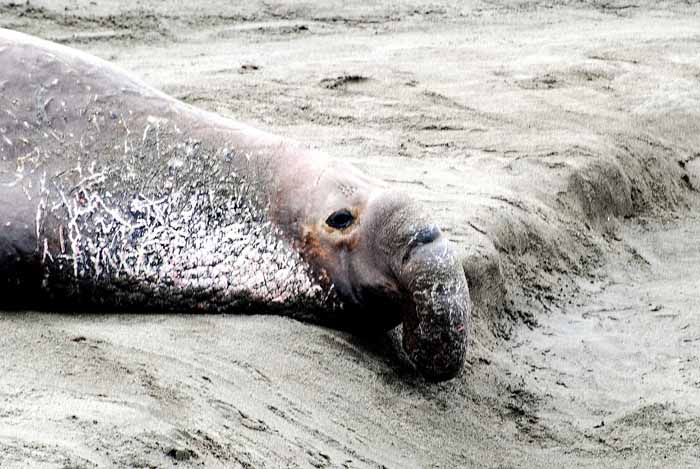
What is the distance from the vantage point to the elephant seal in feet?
15.0

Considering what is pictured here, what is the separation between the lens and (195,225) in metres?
4.73

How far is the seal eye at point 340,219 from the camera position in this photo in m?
4.73

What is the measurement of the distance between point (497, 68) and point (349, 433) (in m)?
4.54

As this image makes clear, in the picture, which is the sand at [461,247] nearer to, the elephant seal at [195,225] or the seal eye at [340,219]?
the elephant seal at [195,225]

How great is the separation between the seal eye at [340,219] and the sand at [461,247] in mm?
334

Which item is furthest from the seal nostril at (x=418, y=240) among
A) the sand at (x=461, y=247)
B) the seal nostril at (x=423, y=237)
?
the sand at (x=461, y=247)

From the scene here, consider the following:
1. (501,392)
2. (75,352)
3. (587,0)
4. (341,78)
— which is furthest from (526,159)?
(587,0)

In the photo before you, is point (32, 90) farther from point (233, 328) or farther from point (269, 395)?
point (269, 395)

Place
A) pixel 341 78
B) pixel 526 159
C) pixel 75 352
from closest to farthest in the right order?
pixel 75 352 → pixel 526 159 → pixel 341 78

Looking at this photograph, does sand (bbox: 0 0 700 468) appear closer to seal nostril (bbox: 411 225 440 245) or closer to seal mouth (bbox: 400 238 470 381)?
seal mouth (bbox: 400 238 470 381)

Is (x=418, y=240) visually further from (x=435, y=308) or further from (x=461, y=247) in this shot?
(x=461, y=247)

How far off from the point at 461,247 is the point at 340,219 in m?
0.90

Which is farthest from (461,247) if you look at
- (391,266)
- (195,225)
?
(195,225)

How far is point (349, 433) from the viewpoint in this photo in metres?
4.18
